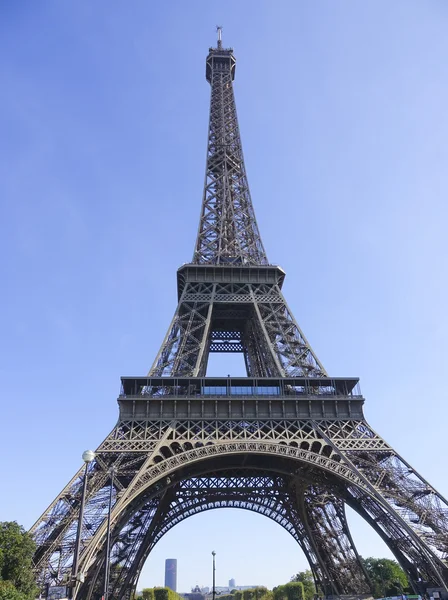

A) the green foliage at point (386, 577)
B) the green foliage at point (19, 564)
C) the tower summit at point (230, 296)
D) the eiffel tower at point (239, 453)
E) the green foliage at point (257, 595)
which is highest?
the tower summit at point (230, 296)

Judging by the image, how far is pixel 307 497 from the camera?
1665 inches

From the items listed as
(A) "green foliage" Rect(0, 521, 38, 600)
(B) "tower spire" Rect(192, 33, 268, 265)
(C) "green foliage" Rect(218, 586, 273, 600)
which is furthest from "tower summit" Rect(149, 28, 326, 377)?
(C) "green foliage" Rect(218, 586, 273, 600)

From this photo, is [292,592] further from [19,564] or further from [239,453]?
[19,564]

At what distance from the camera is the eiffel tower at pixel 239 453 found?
28266 millimetres

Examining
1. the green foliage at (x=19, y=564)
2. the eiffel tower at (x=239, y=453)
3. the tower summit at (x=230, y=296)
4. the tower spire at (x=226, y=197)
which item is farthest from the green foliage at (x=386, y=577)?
the green foliage at (x=19, y=564)

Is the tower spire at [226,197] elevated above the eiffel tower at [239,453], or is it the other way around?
the tower spire at [226,197]

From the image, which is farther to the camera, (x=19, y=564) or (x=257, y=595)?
(x=257, y=595)

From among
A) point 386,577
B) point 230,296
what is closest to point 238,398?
point 230,296

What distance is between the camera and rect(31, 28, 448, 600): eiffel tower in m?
28.3

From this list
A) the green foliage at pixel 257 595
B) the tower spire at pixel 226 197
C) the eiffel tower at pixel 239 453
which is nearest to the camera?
the eiffel tower at pixel 239 453

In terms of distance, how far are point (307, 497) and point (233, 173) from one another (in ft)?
114

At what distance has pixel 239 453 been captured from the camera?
31.2 m

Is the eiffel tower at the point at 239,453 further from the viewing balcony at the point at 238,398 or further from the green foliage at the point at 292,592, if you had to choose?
the green foliage at the point at 292,592

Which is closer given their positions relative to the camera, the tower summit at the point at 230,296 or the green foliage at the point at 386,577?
the tower summit at the point at 230,296
